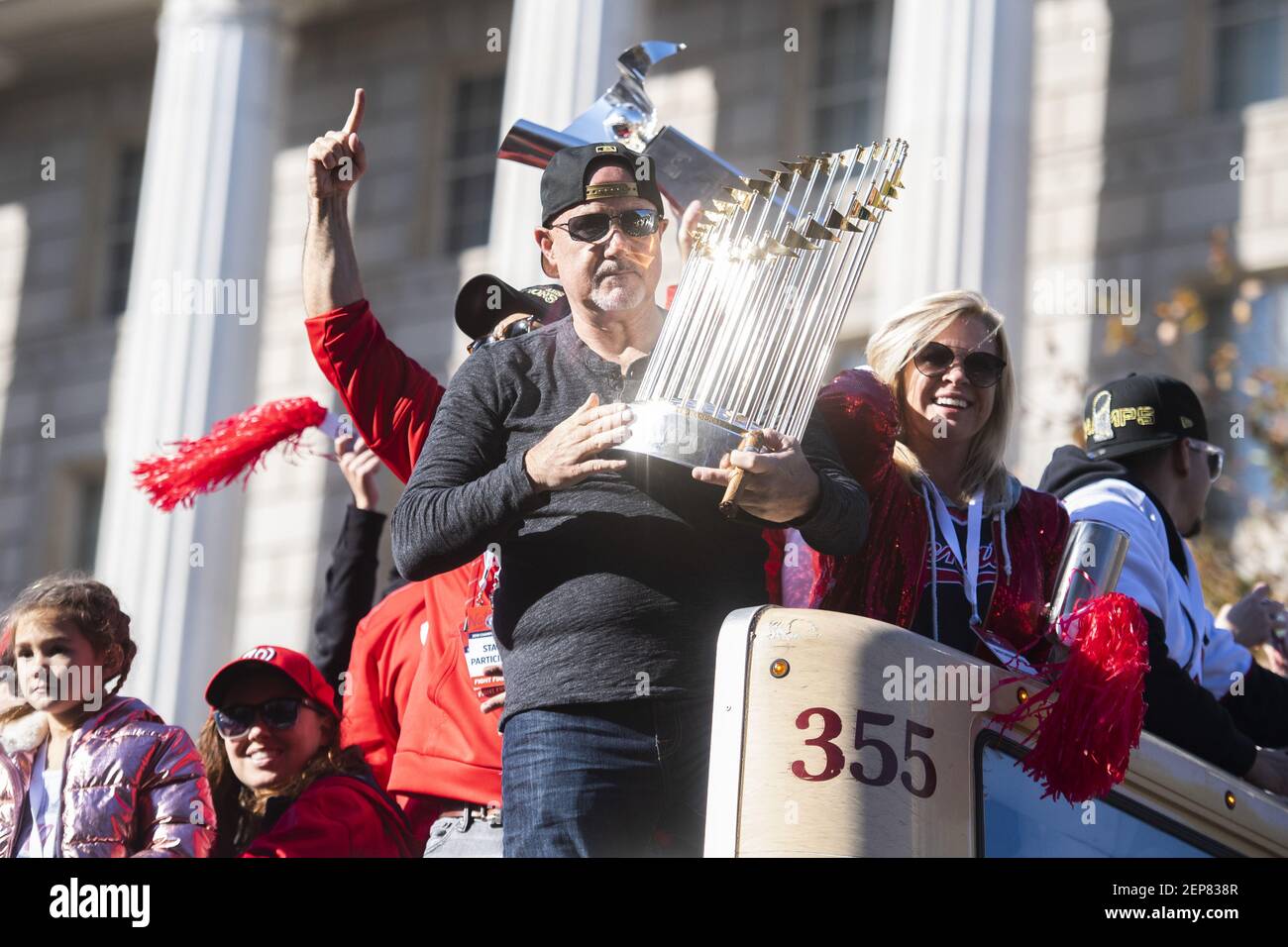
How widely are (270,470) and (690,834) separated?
16.0 meters

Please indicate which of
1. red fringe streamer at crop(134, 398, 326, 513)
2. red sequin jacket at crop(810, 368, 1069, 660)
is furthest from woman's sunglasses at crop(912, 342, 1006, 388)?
red fringe streamer at crop(134, 398, 326, 513)

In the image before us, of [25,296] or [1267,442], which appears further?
[25,296]

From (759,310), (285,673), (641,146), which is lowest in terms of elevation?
(285,673)

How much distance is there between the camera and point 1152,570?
5141mm

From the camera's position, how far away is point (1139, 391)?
19.2 ft

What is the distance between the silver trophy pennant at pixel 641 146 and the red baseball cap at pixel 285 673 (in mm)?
1340

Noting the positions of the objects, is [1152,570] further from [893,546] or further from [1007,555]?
[893,546]

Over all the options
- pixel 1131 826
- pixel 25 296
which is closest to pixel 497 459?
pixel 1131 826

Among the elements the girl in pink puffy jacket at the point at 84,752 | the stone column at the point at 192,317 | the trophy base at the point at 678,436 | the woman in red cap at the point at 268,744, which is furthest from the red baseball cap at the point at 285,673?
the stone column at the point at 192,317

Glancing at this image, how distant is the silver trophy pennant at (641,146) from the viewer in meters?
5.09

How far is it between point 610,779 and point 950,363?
1.29 m

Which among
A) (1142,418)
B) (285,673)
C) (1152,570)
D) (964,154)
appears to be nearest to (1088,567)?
(1152,570)
